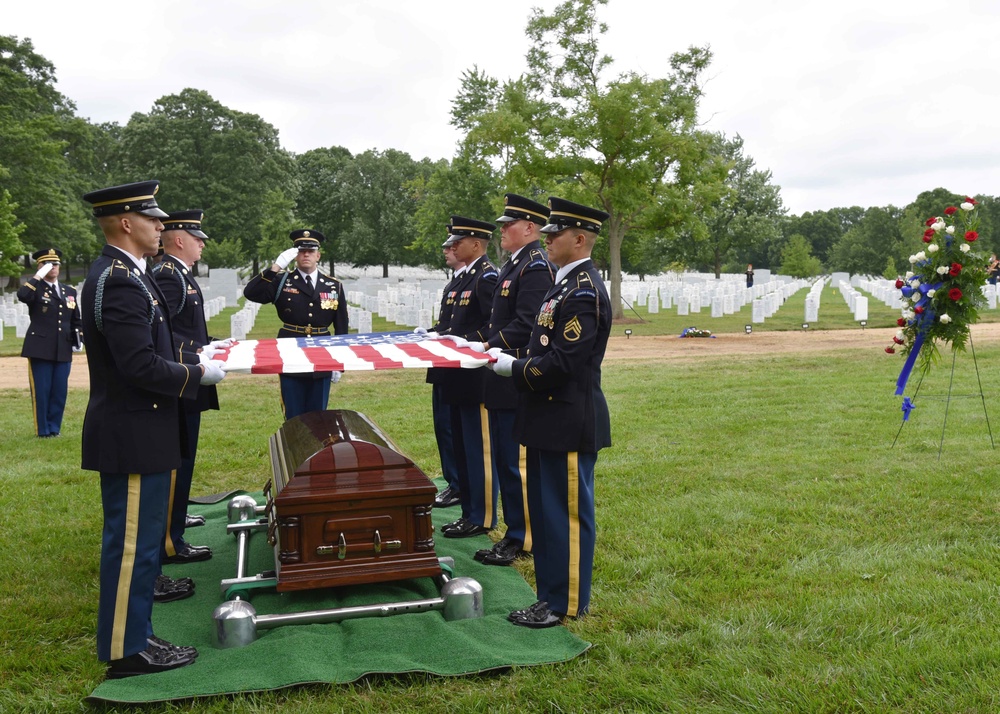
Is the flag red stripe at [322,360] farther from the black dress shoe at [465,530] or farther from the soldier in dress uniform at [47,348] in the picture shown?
the soldier in dress uniform at [47,348]

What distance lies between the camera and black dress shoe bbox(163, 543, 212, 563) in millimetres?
5145

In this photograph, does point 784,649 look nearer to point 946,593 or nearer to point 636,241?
point 946,593

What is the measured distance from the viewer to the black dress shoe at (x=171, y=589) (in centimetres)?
447

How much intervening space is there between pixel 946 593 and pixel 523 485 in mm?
2273

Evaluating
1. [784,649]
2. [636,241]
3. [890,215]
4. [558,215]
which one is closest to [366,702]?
[784,649]

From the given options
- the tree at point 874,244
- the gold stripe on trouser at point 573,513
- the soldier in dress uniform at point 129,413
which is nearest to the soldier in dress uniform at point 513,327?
the gold stripe on trouser at point 573,513

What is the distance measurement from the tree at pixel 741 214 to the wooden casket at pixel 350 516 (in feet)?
142

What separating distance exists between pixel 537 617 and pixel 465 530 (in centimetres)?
165

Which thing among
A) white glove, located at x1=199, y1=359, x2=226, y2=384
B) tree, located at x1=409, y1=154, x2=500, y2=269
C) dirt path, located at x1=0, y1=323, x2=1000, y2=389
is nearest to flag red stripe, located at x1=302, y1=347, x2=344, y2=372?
white glove, located at x1=199, y1=359, x2=226, y2=384

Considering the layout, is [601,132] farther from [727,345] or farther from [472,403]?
[472,403]

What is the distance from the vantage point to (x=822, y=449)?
24.9 feet

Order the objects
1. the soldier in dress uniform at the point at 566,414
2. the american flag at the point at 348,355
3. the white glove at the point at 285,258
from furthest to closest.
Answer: the white glove at the point at 285,258 → the american flag at the point at 348,355 → the soldier in dress uniform at the point at 566,414

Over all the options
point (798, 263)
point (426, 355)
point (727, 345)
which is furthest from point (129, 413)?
point (798, 263)

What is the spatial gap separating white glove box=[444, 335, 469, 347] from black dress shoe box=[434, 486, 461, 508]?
140 cm
